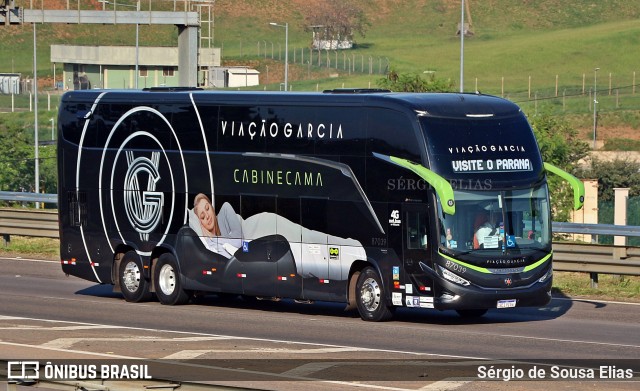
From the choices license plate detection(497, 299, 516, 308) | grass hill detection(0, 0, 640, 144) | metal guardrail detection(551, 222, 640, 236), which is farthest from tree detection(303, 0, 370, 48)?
license plate detection(497, 299, 516, 308)

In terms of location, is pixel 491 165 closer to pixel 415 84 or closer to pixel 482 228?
pixel 482 228

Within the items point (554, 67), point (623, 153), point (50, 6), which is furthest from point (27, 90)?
point (623, 153)

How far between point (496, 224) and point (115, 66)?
107 metres

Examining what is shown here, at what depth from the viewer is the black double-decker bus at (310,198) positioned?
19.8 meters

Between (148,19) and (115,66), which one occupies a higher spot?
(115,66)

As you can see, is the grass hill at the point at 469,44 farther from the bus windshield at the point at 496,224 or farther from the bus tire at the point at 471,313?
the bus windshield at the point at 496,224

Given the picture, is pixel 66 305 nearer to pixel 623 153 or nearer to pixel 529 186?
pixel 529 186

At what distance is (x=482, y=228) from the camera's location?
19.8m

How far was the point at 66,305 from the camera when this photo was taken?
22.9 metres

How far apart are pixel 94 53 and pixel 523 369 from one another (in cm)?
11451

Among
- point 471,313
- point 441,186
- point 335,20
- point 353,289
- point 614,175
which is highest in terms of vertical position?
point 335,20

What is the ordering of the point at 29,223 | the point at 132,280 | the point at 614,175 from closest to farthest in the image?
the point at 132,280 → the point at 29,223 → the point at 614,175

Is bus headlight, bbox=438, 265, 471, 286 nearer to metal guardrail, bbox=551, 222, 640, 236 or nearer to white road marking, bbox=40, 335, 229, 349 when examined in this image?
white road marking, bbox=40, 335, 229, 349

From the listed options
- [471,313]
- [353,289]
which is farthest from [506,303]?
[353,289]
